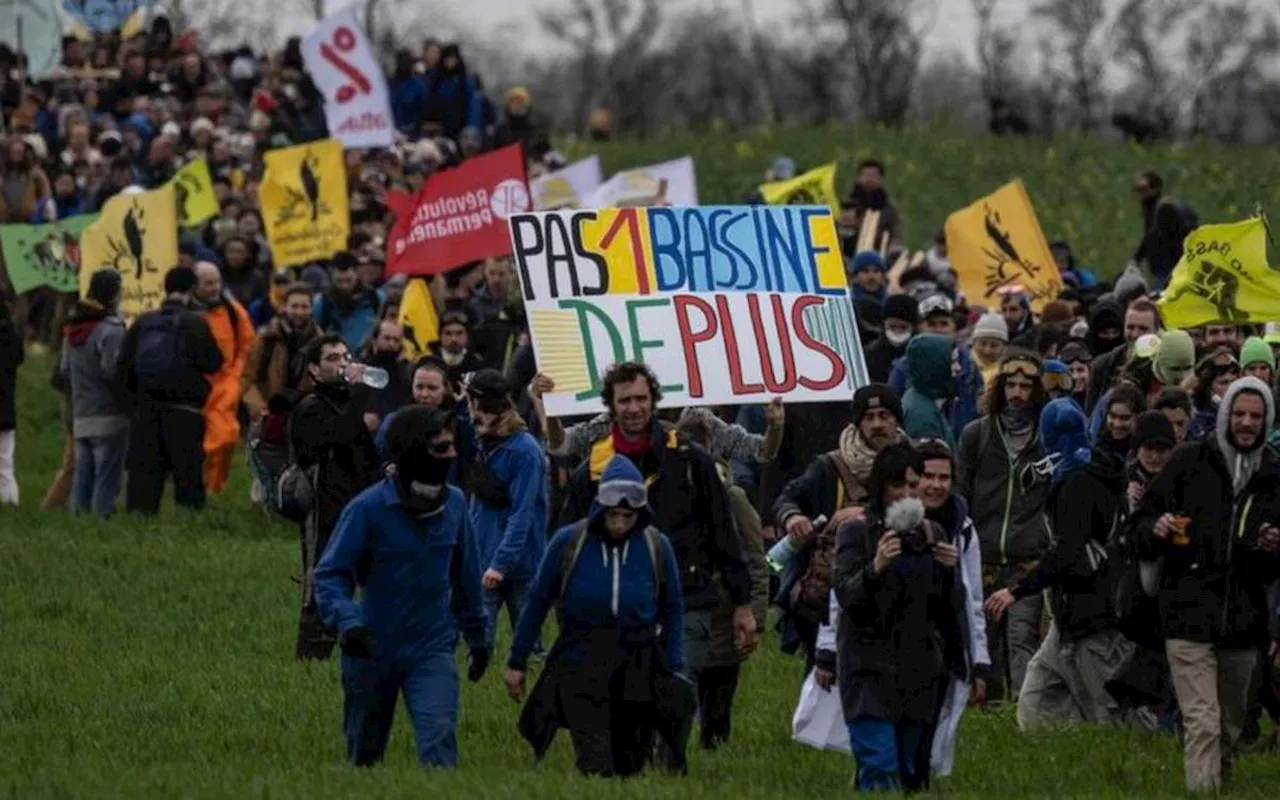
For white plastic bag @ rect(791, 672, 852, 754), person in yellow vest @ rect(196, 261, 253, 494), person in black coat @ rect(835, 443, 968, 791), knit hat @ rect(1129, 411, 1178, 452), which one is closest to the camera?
A: person in black coat @ rect(835, 443, 968, 791)

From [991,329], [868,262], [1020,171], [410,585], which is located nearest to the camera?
[410,585]

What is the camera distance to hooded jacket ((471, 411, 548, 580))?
1856 cm

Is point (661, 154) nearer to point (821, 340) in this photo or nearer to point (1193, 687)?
point (821, 340)

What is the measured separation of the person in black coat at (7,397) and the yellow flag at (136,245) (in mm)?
2358

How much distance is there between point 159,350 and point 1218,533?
→ 12410 millimetres

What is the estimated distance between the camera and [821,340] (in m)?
19.4

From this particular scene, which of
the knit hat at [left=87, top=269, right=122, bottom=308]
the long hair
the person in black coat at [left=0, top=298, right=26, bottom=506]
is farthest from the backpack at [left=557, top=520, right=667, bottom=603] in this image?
the person in black coat at [left=0, top=298, right=26, bottom=506]

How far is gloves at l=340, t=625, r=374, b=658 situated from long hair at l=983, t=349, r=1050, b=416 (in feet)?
17.5

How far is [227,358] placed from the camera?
27.5 meters

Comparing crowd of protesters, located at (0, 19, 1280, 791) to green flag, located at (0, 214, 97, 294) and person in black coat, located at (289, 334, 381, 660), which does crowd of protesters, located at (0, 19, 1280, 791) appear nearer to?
person in black coat, located at (289, 334, 381, 660)

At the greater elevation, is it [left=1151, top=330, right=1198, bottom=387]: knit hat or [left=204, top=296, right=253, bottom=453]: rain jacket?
[left=204, top=296, right=253, bottom=453]: rain jacket

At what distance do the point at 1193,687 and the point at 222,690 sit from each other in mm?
5784

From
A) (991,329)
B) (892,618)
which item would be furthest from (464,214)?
(892,618)

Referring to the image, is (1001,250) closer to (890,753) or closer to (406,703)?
(890,753)
